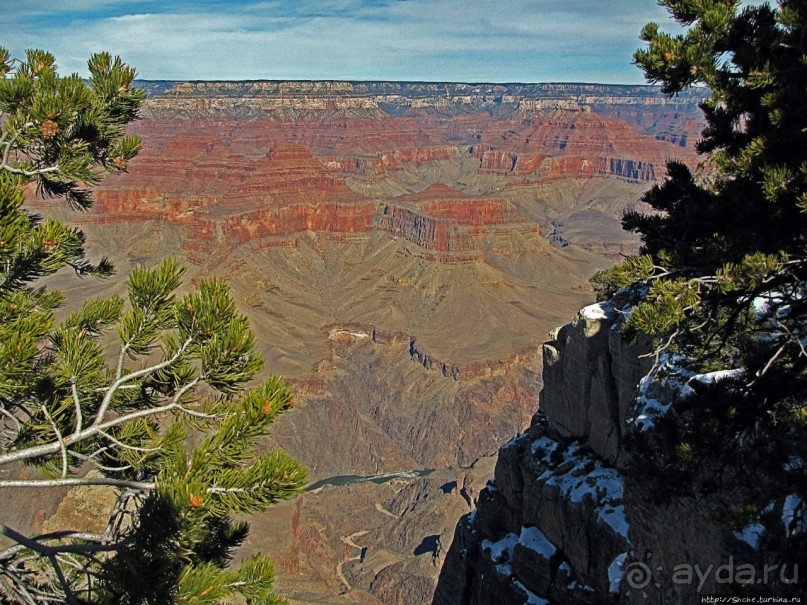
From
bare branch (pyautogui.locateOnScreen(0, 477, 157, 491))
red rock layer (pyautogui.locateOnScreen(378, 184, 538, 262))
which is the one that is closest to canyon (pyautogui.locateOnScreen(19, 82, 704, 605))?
red rock layer (pyautogui.locateOnScreen(378, 184, 538, 262))

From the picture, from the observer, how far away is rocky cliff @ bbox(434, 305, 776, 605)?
9156 mm

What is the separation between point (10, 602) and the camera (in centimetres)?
505

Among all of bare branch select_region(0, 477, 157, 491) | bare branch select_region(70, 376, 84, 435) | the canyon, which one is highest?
bare branch select_region(70, 376, 84, 435)

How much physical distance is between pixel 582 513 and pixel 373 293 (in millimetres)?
70877

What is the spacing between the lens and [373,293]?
84688 millimetres

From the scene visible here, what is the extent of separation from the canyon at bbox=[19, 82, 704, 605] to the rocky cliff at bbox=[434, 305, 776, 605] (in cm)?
45

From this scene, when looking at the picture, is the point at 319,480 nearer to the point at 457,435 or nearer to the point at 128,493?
the point at 457,435

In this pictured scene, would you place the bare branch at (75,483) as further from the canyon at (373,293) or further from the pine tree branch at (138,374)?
the canyon at (373,293)

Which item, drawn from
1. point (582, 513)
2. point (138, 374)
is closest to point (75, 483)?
point (138, 374)

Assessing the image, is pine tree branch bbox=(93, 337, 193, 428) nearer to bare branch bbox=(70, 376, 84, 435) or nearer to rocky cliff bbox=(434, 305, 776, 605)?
bare branch bbox=(70, 376, 84, 435)

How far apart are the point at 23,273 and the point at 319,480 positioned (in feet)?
153

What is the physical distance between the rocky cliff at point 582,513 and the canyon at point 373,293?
449 mm

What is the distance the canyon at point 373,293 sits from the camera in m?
38.8

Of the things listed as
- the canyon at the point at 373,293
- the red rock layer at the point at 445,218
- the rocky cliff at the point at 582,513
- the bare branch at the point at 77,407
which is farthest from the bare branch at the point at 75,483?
the red rock layer at the point at 445,218
